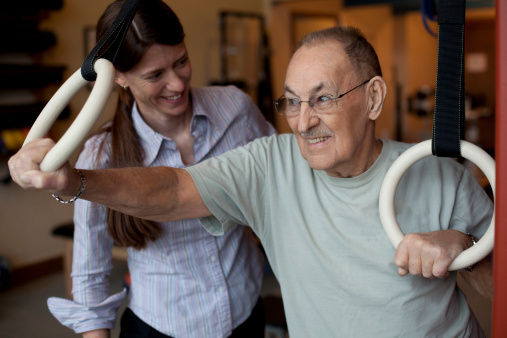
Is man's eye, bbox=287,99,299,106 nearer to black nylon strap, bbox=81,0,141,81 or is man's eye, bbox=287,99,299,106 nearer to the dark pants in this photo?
black nylon strap, bbox=81,0,141,81

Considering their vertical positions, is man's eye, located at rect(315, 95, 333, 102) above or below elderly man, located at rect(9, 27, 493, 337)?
above

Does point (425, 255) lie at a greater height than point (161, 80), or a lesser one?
lesser

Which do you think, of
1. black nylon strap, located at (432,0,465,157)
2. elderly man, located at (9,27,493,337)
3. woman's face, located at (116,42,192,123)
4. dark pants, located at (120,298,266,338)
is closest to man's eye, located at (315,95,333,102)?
elderly man, located at (9,27,493,337)

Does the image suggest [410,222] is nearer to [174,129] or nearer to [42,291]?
[174,129]

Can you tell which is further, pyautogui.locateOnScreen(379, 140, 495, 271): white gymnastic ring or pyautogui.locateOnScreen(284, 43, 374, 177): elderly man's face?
pyautogui.locateOnScreen(284, 43, 374, 177): elderly man's face

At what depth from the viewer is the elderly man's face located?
4.18 ft

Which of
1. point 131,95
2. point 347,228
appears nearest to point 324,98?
point 347,228

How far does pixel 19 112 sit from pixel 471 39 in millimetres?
9707

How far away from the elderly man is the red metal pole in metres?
0.40

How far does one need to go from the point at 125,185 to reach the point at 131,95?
0.58 meters

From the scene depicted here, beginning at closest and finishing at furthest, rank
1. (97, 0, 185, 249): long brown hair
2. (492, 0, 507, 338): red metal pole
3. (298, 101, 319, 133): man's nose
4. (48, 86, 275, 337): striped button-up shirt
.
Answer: (492, 0, 507, 338): red metal pole → (298, 101, 319, 133): man's nose → (97, 0, 185, 249): long brown hair → (48, 86, 275, 337): striped button-up shirt

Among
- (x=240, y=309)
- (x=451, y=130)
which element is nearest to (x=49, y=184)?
(x=451, y=130)

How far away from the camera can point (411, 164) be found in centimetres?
113

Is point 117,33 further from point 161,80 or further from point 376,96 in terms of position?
point 376,96
